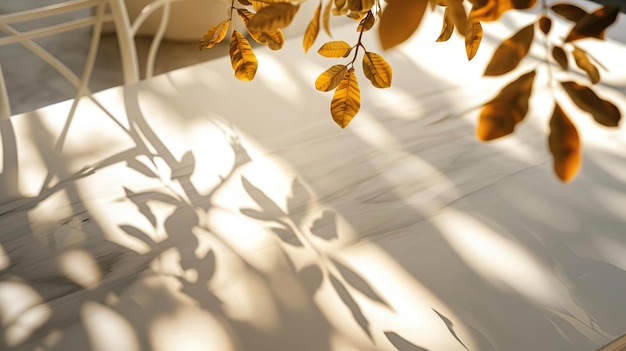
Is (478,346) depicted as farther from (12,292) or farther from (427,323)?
(12,292)

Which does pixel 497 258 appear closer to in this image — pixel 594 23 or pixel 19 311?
pixel 19 311

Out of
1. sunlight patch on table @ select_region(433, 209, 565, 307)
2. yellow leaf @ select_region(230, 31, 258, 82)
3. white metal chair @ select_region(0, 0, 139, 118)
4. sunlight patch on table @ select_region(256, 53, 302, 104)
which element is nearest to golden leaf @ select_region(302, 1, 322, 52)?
yellow leaf @ select_region(230, 31, 258, 82)

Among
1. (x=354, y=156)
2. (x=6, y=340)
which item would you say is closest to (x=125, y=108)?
(x=354, y=156)

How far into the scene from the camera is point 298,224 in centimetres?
105

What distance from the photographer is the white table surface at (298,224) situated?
91cm

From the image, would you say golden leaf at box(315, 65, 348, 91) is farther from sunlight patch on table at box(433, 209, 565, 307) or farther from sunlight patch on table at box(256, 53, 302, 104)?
sunlight patch on table at box(256, 53, 302, 104)

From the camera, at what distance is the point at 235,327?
90 cm

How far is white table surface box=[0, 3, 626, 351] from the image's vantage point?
91 centimetres

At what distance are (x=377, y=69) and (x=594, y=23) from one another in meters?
0.22

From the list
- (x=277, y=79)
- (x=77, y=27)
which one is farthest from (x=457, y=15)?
(x=77, y=27)

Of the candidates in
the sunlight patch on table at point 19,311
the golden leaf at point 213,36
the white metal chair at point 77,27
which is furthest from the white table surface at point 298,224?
the golden leaf at point 213,36

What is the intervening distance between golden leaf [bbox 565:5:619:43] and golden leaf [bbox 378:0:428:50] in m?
0.07

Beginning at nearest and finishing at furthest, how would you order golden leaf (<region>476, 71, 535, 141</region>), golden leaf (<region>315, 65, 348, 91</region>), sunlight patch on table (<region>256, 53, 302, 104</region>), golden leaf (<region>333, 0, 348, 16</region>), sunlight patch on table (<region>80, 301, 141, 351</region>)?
golden leaf (<region>476, 71, 535, 141</region>) → golden leaf (<region>333, 0, 348, 16</region>) → golden leaf (<region>315, 65, 348, 91</region>) → sunlight patch on table (<region>80, 301, 141, 351</region>) → sunlight patch on table (<region>256, 53, 302, 104</region>)

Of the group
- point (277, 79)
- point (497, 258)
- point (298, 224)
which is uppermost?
point (277, 79)
